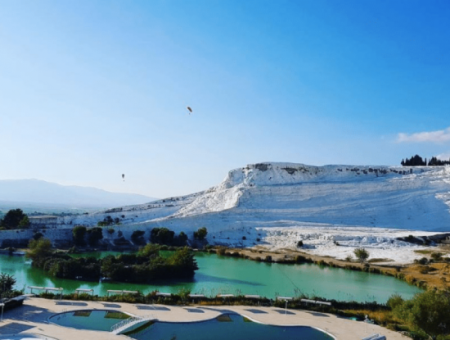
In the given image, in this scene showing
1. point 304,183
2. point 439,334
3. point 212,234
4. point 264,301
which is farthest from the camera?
point 304,183

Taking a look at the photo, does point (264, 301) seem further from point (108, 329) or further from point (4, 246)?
point (4, 246)

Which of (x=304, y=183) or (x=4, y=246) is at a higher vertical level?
(x=304, y=183)

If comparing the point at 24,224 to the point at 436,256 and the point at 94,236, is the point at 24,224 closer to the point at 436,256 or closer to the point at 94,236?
the point at 94,236

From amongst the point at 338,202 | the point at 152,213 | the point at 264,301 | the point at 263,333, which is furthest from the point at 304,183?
the point at 263,333

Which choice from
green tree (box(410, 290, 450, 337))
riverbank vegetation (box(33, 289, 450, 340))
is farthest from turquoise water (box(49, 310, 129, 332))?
green tree (box(410, 290, 450, 337))

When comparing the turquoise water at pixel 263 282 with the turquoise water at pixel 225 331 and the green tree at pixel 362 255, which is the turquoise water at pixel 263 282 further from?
the turquoise water at pixel 225 331

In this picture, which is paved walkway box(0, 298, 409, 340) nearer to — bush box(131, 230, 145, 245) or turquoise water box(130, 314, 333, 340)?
turquoise water box(130, 314, 333, 340)

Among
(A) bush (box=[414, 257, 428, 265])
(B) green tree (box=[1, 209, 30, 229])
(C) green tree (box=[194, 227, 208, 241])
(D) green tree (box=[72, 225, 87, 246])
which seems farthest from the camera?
(B) green tree (box=[1, 209, 30, 229])

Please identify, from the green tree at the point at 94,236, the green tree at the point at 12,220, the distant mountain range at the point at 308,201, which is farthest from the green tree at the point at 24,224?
the green tree at the point at 94,236
